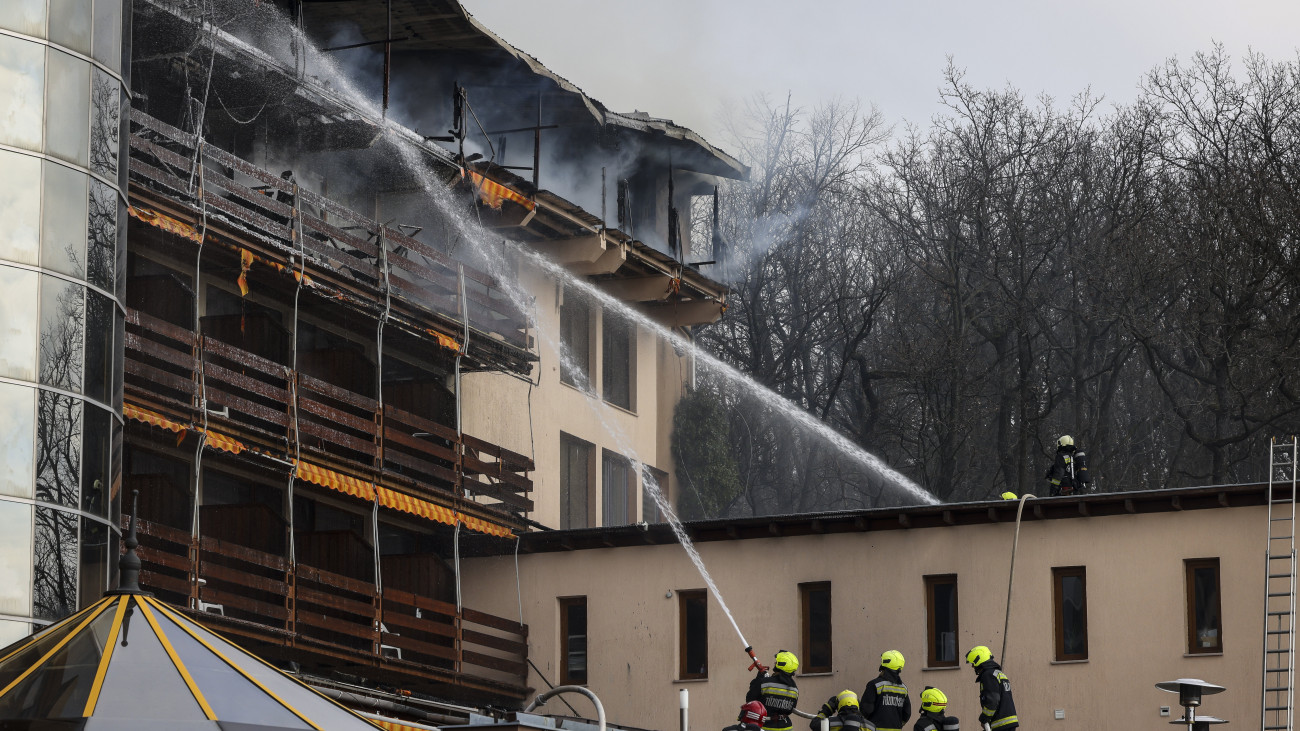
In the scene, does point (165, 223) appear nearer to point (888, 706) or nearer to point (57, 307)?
point (57, 307)

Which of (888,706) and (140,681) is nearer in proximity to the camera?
(140,681)

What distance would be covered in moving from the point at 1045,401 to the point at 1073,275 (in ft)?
11.6

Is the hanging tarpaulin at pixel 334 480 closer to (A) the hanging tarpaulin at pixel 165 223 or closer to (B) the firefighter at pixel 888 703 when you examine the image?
(A) the hanging tarpaulin at pixel 165 223

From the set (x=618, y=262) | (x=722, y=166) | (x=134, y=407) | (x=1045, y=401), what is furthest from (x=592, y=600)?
(x=1045, y=401)

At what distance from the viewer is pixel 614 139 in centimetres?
4375

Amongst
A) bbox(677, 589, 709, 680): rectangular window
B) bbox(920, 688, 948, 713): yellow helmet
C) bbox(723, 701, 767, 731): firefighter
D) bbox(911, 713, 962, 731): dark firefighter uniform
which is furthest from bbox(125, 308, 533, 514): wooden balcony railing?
bbox(911, 713, 962, 731): dark firefighter uniform

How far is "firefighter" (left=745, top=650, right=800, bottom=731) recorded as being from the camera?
27.0 metres

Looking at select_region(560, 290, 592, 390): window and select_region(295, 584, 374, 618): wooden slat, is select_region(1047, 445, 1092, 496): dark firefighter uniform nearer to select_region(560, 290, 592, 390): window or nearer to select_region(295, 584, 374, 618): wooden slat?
select_region(560, 290, 592, 390): window

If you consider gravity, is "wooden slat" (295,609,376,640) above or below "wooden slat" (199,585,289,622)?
below

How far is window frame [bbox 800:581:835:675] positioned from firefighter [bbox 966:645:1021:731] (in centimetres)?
472

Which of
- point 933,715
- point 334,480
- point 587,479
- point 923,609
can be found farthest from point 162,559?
point 587,479

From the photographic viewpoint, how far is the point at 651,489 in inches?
1667

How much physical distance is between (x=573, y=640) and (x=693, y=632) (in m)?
2.22

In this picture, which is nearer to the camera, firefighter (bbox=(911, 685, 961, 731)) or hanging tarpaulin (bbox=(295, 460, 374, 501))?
firefighter (bbox=(911, 685, 961, 731))
